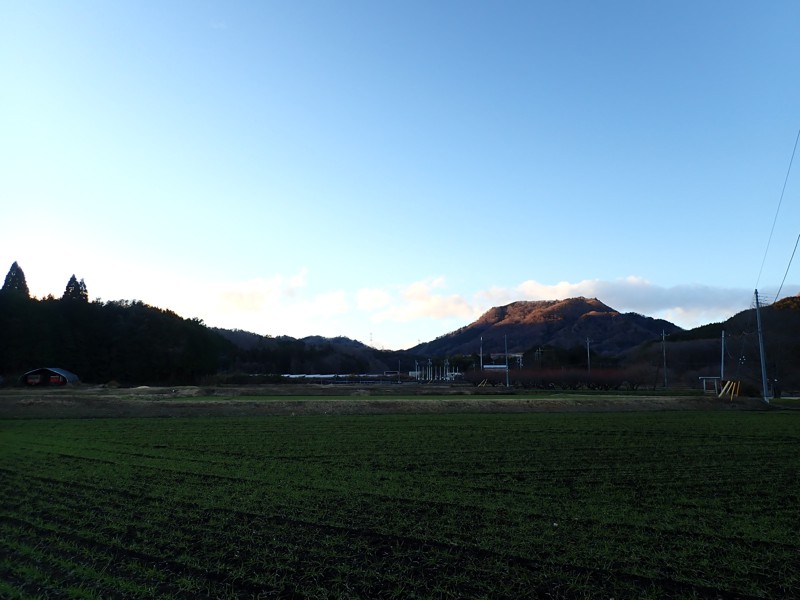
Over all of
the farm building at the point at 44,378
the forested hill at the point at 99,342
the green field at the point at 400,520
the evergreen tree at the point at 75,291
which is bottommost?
the green field at the point at 400,520

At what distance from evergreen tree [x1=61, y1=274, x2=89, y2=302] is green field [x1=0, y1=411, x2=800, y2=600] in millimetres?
93545

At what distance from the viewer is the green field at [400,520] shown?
6488 millimetres

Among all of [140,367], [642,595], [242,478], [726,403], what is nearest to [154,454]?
[242,478]

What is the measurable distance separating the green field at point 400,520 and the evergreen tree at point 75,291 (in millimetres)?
93545

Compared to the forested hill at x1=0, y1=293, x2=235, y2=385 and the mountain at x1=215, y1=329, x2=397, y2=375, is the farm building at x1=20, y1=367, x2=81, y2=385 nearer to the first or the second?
the forested hill at x1=0, y1=293, x2=235, y2=385

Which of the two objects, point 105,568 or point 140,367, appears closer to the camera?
point 105,568

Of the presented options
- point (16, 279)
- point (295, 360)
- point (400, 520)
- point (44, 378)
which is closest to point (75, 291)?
point (16, 279)

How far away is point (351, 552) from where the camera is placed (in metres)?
7.54

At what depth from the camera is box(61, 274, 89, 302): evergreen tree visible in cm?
10022

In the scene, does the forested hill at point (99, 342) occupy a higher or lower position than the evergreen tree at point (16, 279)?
lower

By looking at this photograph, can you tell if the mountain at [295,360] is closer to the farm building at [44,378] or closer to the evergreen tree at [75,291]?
the evergreen tree at [75,291]

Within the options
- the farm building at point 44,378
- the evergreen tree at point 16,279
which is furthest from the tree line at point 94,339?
the farm building at point 44,378

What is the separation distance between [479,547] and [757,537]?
420 cm

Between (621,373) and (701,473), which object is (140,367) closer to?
(621,373)
